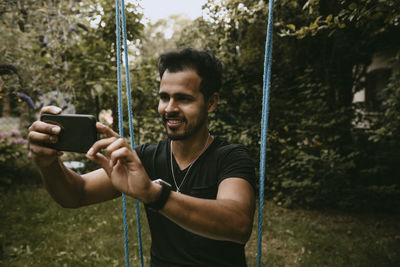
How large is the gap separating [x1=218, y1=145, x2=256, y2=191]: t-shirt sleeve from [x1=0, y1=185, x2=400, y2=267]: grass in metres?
2.21

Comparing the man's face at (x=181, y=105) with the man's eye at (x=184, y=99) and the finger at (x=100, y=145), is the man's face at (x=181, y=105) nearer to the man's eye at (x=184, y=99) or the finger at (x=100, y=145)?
the man's eye at (x=184, y=99)

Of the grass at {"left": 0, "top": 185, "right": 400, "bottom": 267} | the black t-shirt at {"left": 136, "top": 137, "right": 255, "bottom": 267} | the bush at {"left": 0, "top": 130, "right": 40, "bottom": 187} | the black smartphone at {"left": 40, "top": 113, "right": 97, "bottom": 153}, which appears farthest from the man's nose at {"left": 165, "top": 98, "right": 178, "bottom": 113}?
the bush at {"left": 0, "top": 130, "right": 40, "bottom": 187}

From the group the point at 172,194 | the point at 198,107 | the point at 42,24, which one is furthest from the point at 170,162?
the point at 42,24

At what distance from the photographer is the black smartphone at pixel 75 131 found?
0.98 metres

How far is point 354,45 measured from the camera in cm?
489

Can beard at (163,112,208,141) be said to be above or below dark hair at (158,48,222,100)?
below

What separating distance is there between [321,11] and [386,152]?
2.21m

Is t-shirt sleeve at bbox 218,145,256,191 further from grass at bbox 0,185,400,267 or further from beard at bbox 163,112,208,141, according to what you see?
grass at bbox 0,185,400,267

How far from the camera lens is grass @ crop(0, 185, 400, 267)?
10.5 feet

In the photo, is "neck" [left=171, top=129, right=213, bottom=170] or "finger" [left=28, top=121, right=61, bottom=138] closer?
"finger" [left=28, top=121, right=61, bottom=138]

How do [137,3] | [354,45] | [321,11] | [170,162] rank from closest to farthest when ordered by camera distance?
[170,162] → [137,3] → [321,11] → [354,45]

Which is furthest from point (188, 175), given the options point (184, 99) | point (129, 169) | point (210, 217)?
point (129, 169)

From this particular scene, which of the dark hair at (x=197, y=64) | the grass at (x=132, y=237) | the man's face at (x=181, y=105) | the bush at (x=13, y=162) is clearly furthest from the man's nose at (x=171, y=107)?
the bush at (x=13, y=162)

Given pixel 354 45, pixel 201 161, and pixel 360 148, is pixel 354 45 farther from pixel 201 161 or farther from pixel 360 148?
pixel 201 161
